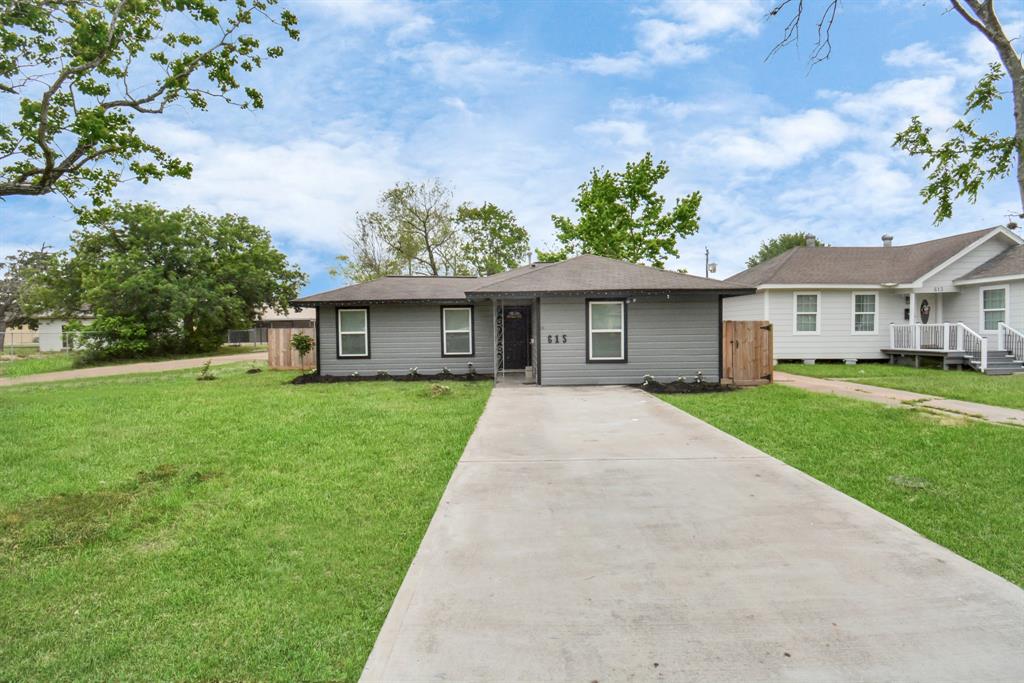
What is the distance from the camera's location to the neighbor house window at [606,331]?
13.1 m

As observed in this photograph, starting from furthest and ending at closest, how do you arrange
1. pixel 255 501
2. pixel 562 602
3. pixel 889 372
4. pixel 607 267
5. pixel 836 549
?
pixel 889 372 < pixel 607 267 < pixel 255 501 < pixel 836 549 < pixel 562 602

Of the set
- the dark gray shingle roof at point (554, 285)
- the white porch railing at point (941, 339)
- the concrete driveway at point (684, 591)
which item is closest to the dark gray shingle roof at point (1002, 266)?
the white porch railing at point (941, 339)

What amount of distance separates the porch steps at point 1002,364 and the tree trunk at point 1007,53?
13385 mm

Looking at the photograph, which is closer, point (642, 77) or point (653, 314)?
point (653, 314)

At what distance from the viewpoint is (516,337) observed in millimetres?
16516

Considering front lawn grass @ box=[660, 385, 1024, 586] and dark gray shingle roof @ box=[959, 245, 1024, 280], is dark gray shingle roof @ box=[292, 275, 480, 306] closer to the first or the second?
front lawn grass @ box=[660, 385, 1024, 586]

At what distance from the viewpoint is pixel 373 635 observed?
104 inches

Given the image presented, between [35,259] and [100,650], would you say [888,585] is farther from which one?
[35,259]

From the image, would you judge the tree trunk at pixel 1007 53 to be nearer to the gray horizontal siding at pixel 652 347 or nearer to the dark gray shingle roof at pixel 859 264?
the gray horizontal siding at pixel 652 347

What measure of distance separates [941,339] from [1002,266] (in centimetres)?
315

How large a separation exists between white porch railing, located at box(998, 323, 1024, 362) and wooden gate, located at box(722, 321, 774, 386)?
8752 millimetres

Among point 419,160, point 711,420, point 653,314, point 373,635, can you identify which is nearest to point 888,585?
point 373,635

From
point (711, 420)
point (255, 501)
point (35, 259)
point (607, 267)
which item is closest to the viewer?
point (255, 501)

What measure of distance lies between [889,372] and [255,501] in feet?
57.5
